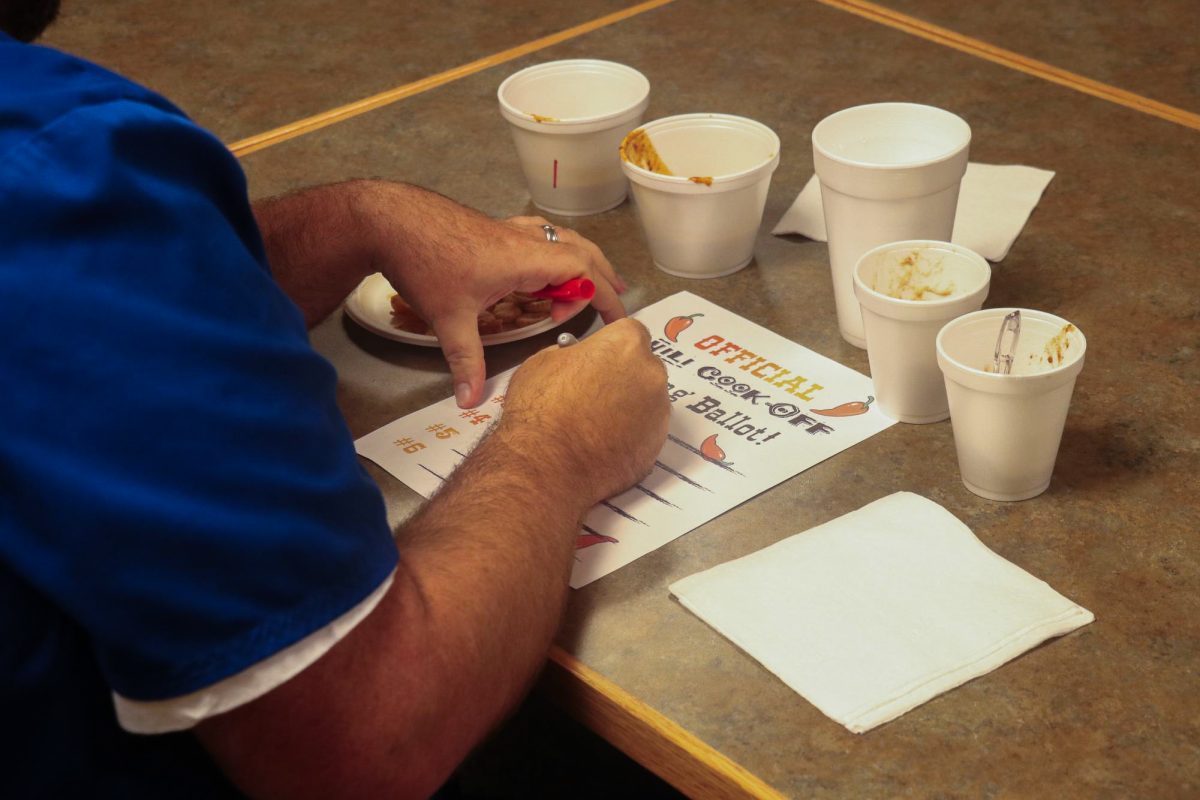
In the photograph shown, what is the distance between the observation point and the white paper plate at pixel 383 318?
129cm

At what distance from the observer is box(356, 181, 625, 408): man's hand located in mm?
1239

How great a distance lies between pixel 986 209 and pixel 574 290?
1.57 ft

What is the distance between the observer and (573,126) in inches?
57.1

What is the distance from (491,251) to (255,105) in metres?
0.71

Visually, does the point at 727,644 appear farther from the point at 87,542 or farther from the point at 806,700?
the point at 87,542

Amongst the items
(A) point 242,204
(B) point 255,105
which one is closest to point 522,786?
(B) point 255,105

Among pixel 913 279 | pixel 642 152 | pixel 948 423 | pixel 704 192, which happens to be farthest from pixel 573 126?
pixel 948 423

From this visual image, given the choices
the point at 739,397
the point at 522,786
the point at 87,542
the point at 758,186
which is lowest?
the point at 522,786

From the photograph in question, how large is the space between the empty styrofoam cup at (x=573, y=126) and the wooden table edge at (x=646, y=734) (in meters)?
0.70

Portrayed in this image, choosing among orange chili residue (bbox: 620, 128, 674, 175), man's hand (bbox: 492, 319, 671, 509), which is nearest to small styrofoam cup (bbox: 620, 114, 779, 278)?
orange chili residue (bbox: 620, 128, 674, 175)

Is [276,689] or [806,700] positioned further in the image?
[806,700]

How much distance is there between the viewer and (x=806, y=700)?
869mm

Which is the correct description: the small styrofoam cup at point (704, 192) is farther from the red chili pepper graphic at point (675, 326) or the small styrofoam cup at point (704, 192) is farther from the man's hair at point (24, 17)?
the man's hair at point (24, 17)

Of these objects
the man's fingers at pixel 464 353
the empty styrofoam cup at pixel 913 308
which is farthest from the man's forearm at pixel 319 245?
the empty styrofoam cup at pixel 913 308
